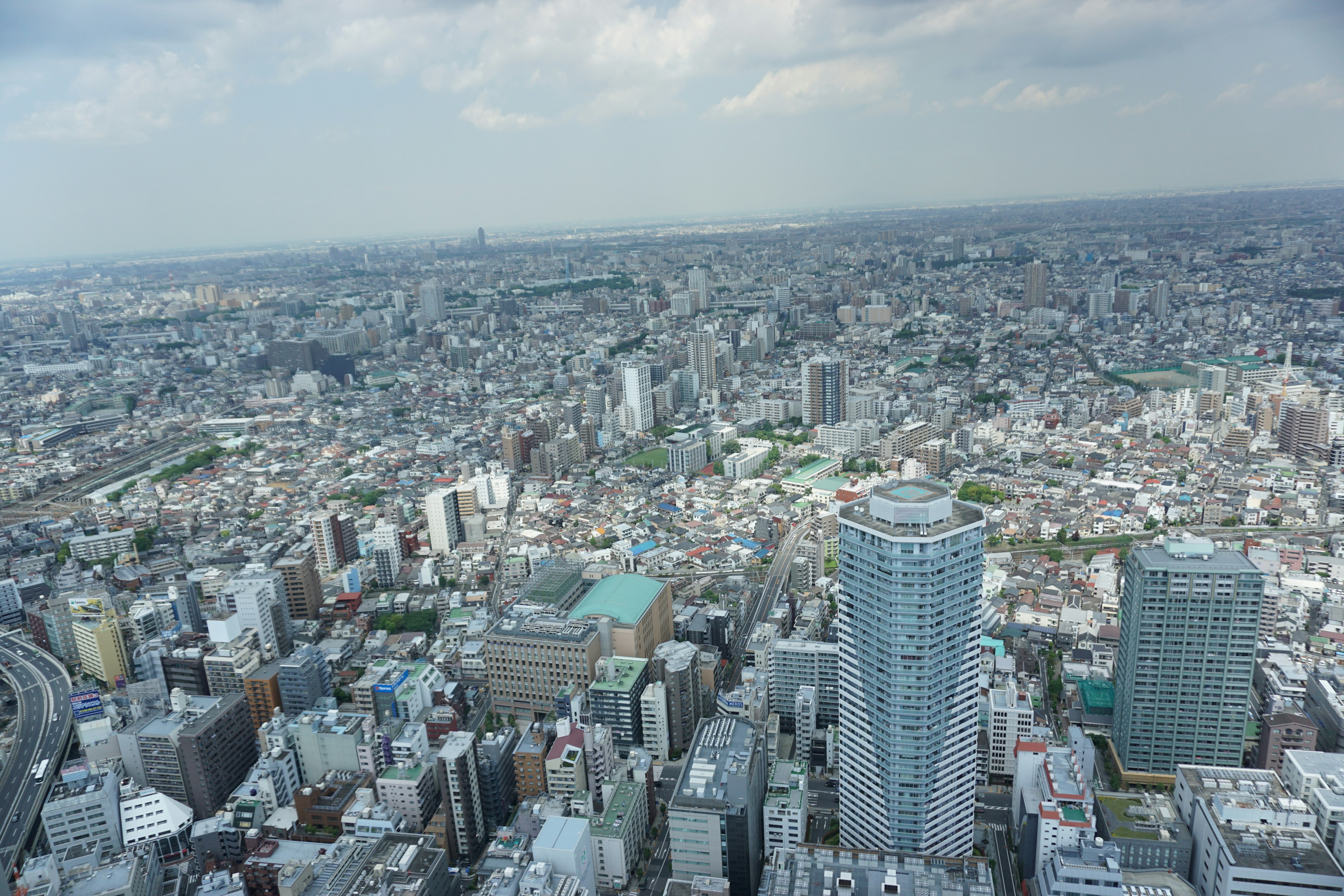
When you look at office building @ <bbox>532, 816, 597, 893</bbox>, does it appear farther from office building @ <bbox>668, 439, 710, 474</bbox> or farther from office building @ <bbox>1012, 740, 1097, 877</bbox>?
office building @ <bbox>668, 439, 710, 474</bbox>

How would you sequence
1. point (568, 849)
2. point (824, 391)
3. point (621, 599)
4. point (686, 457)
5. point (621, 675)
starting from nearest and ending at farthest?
point (568, 849)
point (621, 675)
point (621, 599)
point (686, 457)
point (824, 391)

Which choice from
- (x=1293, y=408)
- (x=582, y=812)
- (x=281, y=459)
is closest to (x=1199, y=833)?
(x=582, y=812)

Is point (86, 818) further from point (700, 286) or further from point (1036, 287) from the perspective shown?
point (700, 286)

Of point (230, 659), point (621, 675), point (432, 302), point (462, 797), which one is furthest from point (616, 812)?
point (432, 302)

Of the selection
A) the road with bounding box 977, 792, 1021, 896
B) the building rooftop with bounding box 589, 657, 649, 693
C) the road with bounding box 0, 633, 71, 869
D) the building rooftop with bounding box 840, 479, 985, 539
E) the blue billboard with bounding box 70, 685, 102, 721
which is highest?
the building rooftop with bounding box 840, 479, 985, 539

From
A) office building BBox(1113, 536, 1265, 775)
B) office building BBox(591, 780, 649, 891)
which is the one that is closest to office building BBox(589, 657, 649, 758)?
office building BBox(591, 780, 649, 891)

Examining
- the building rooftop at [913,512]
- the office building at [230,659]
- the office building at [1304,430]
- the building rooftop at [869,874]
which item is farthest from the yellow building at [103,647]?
the office building at [1304,430]
